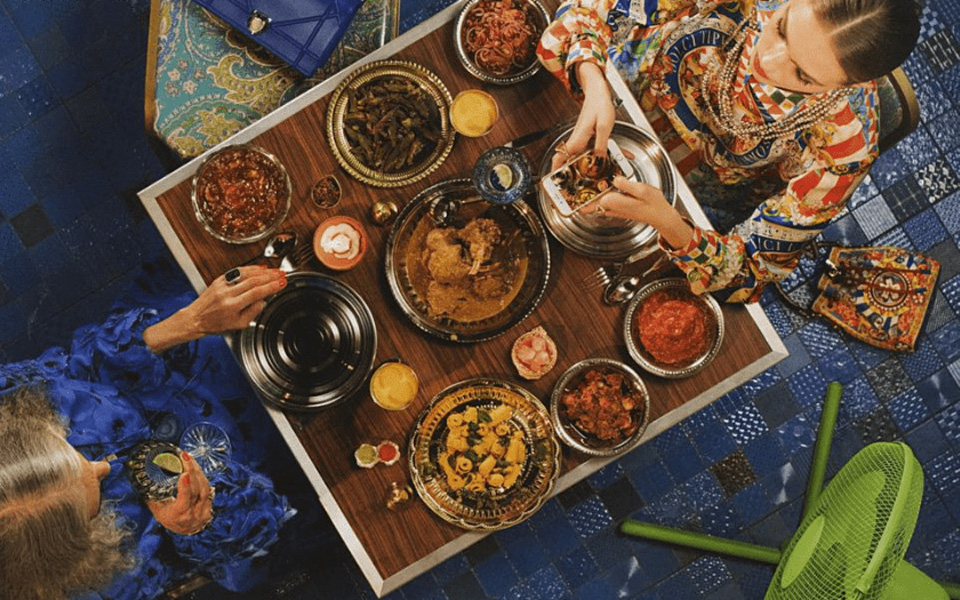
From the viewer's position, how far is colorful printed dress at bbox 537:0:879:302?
9.50 ft

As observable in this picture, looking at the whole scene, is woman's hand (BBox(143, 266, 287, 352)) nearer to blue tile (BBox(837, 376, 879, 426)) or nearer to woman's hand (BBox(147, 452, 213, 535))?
woman's hand (BBox(147, 452, 213, 535))

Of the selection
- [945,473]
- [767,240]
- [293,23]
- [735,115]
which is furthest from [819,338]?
[293,23]

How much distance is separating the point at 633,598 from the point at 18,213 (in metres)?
3.87

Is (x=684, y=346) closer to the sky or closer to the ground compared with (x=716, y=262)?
closer to the ground

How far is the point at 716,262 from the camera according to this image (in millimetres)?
3049

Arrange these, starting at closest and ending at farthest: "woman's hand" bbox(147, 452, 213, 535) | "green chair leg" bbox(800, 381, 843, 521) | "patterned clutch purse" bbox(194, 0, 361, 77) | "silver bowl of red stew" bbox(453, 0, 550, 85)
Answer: "woman's hand" bbox(147, 452, 213, 535) < "silver bowl of red stew" bbox(453, 0, 550, 85) < "patterned clutch purse" bbox(194, 0, 361, 77) < "green chair leg" bbox(800, 381, 843, 521)

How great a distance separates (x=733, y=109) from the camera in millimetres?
3043

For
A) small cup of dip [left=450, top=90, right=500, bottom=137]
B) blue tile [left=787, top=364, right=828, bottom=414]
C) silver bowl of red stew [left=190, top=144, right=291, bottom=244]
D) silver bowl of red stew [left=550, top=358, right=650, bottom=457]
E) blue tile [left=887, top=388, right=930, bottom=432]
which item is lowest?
blue tile [left=887, top=388, right=930, bottom=432]

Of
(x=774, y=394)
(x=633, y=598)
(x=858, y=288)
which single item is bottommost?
(x=633, y=598)

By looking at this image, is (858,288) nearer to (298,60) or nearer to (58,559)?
(298,60)

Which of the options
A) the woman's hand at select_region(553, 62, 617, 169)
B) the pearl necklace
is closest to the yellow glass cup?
the woman's hand at select_region(553, 62, 617, 169)

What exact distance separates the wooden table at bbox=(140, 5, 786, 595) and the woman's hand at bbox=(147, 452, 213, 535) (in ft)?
1.12

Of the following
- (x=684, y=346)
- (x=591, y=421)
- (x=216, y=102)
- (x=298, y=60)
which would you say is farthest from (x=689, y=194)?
(x=216, y=102)

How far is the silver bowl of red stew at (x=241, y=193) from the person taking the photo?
311 centimetres
